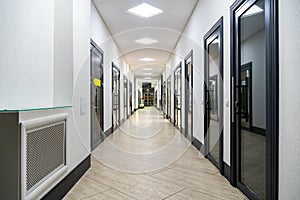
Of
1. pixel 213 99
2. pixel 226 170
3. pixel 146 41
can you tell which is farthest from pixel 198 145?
pixel 146 41

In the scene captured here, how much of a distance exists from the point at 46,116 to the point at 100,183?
1.23 m

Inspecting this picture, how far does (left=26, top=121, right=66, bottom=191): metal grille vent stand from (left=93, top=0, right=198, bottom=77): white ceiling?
3.31 m

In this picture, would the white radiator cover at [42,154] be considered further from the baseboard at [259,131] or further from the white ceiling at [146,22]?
the white ceiling at [146,22]

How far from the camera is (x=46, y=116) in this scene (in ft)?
6.00

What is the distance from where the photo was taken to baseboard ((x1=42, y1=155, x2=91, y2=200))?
1981 mm

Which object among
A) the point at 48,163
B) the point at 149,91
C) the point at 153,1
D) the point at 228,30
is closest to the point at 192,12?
the point at 153,1

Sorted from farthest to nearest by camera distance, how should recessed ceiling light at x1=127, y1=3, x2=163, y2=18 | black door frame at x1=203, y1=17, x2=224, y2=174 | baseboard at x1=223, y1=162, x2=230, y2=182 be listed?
recessed ceiling light at x1=127, y1=3, x2=163, y2=18 < black door frame at x1=203, y1=17, x2=224, y2=174 < baseboard at x1=223, y1=162, x2=230, y2=182

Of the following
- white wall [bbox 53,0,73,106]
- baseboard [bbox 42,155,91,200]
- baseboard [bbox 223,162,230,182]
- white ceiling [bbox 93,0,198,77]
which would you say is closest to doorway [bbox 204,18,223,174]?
baseboard [bbox 223,162,230,182]

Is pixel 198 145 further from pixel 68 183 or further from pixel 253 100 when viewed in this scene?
pixel 68 183

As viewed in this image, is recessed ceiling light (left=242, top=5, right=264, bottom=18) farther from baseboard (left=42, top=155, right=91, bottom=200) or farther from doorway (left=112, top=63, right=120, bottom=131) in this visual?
doorway (left=112, top=63, right=120, bottom=131)

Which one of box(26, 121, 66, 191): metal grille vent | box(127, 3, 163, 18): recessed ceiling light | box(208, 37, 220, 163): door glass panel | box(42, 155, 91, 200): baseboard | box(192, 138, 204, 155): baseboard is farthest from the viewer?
box(127, 3, 163, 18): recessed ceiling light

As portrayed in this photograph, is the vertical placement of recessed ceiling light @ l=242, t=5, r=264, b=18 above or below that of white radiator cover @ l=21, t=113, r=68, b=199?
above

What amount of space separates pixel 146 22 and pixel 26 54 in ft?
13.4

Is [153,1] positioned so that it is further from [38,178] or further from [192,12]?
[38,178]
